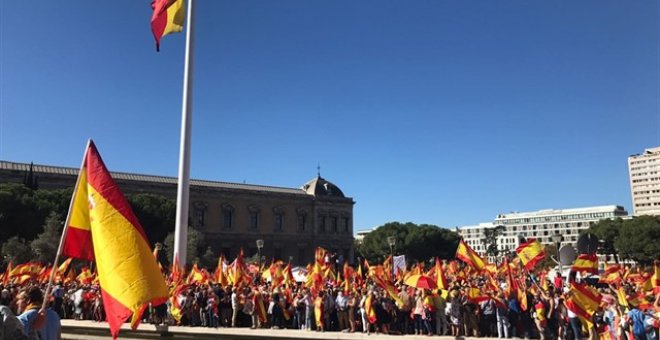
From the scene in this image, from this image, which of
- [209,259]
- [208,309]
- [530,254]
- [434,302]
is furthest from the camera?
[209,259]

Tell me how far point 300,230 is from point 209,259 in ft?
111

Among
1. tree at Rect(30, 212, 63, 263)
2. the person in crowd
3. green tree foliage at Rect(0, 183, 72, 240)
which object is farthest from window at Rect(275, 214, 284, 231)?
the person in crowd

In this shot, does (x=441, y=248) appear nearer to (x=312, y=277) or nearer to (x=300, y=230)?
(x=300, y=230)

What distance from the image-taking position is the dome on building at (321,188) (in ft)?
289

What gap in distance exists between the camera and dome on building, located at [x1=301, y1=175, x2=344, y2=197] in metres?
88.2

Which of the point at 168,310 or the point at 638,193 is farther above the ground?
the point at 638,193

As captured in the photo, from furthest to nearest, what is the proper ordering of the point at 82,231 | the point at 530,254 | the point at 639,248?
the point at 639,248, the point at 530,254, the point at 82,231

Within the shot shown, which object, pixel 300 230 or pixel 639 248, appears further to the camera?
pixel 300 230

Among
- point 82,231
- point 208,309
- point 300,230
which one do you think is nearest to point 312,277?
point 208,309

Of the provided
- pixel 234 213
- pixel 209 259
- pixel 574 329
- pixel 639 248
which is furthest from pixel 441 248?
pixel 574 329

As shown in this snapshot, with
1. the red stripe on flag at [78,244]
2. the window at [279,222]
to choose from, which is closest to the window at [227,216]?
the window at [279,222]

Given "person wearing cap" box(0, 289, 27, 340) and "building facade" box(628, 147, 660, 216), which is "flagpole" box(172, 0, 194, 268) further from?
"building facade" box(628, 147, 660, 216)

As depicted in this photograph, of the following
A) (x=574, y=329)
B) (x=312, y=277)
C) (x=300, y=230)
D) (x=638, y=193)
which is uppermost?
(x=638, y=193)

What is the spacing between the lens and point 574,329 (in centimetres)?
1269
